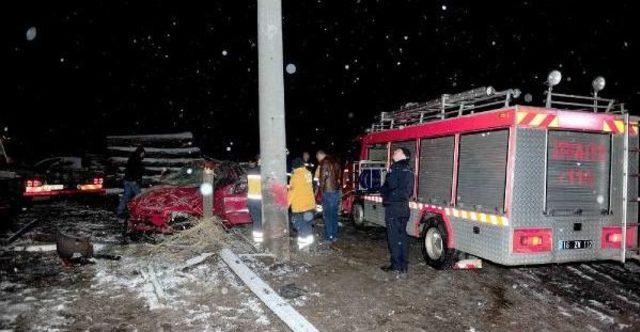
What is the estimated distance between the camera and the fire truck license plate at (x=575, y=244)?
5.62 meters

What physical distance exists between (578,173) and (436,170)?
6.60 ft

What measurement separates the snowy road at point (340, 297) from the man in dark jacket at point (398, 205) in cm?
33

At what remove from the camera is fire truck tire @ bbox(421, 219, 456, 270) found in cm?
649

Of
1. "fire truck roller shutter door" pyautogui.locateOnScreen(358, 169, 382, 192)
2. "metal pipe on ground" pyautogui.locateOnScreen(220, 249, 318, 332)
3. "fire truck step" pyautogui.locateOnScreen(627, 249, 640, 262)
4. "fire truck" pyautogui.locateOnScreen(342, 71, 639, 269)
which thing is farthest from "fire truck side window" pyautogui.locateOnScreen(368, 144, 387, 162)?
"fire truck step" pyautogui.locateOnScreen(627, 249, 640, 262)

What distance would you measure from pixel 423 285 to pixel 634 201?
3.18 meters

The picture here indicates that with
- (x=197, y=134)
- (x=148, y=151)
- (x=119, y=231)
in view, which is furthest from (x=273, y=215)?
(x=197, y=134)

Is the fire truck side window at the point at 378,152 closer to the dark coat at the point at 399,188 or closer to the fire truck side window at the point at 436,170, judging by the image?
the fire truck side window at the point at 436,170

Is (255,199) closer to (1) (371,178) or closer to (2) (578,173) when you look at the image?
(1) (371,178)

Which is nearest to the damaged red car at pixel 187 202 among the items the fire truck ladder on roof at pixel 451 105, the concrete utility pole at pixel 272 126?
the concrete utility pole at pixel 272 126

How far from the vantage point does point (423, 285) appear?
5793mm

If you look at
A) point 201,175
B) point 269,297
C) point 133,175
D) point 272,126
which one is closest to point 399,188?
point 272,126

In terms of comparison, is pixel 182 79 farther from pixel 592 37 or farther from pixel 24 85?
pixel 592 37

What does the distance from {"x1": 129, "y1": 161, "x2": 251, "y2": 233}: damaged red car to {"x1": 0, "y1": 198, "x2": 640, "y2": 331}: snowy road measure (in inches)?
61.1

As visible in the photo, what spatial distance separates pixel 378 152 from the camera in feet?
32.0
